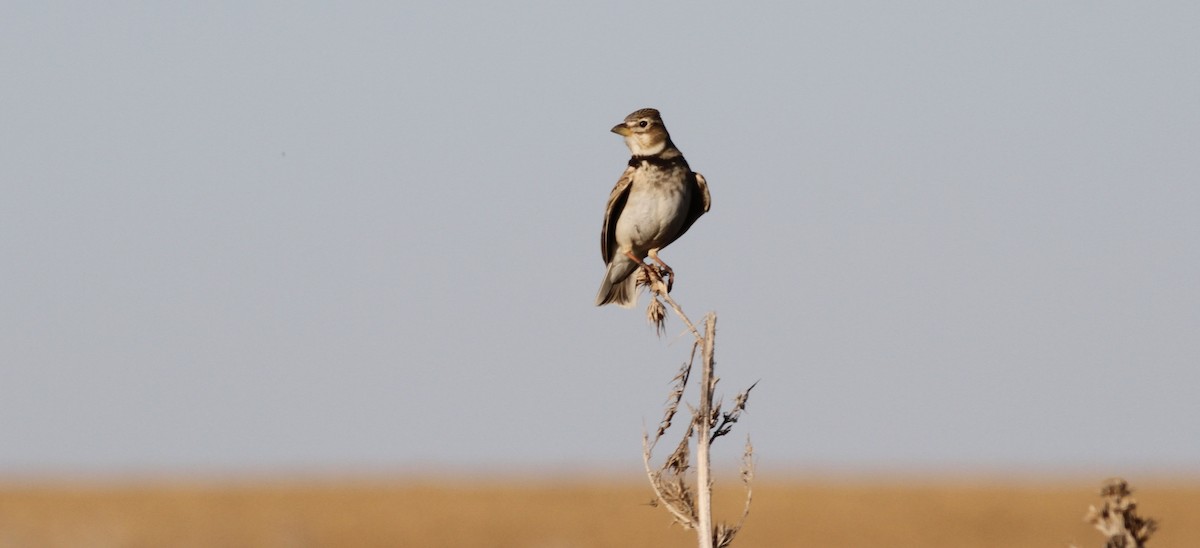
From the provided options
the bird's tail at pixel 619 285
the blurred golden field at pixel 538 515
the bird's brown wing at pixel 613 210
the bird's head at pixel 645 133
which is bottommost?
the bird's tail at pixel 619 285

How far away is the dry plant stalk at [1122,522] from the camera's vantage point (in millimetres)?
3916

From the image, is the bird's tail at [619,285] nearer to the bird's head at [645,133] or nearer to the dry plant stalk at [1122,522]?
the bird's head at [645,133]

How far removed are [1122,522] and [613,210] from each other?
550 cm

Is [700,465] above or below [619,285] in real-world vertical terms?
below

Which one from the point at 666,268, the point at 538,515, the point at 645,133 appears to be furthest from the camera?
the point at 538,515

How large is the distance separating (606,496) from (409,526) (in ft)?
35.1

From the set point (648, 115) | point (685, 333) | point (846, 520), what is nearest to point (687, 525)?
point (685, 333)

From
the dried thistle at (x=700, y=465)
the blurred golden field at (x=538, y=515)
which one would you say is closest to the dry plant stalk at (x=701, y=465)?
the dried thistle at (x=700, y=465)

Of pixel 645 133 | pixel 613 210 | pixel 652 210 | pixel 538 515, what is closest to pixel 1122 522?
pixel 652 210

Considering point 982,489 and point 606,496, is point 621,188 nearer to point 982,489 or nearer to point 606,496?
point 606,496

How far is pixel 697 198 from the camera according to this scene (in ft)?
30.9

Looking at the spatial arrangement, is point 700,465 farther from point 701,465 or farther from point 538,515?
point 538,515

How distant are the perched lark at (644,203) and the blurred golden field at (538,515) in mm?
20295

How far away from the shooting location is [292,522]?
40.5 meters
